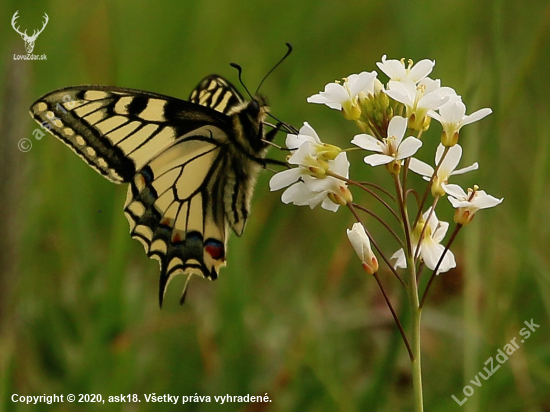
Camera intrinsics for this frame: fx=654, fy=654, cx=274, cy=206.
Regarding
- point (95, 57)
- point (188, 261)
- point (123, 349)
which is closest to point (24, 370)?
point (123, 349)

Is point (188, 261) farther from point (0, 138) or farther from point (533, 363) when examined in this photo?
point (533, 363)

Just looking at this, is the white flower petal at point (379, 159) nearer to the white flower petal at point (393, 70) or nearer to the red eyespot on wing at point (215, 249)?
the white flower petal at point (393, 70)

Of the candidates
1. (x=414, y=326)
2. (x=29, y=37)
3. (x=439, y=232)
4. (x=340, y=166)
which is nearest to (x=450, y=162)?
(x=439, y=232)

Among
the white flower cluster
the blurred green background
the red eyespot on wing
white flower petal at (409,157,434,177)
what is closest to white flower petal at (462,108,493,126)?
the white flower cluster

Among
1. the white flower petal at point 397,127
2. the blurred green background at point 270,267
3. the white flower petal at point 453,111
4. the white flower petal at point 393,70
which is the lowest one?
the blurred green background at point 270,267

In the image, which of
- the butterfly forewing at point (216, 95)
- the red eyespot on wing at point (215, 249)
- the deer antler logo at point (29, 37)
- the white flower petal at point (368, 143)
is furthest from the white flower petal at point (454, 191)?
the deer antler logo at point (29, 37)

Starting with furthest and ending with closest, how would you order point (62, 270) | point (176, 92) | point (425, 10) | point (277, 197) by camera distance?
point (176, 92) → point (425, 10) → point (277, 197) → point (62, 270)

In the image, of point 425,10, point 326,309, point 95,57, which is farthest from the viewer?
point 95,57
